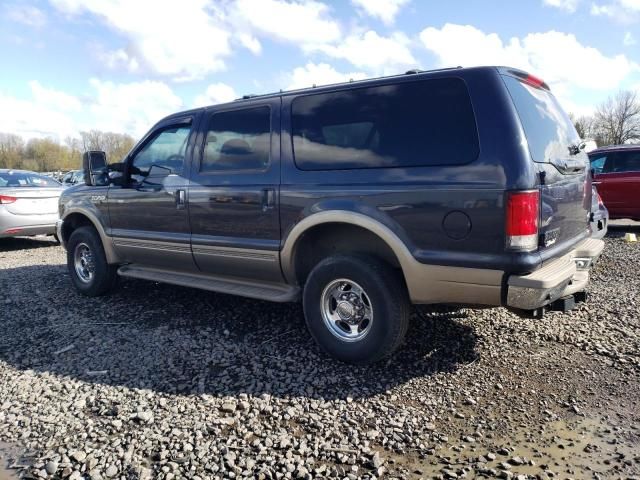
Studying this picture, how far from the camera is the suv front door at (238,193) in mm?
4012

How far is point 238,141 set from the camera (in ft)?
14.1

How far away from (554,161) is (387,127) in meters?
1.15

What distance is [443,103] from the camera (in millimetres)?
3242

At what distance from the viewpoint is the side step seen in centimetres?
400

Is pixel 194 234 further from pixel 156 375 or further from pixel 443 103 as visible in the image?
pixel 443 103

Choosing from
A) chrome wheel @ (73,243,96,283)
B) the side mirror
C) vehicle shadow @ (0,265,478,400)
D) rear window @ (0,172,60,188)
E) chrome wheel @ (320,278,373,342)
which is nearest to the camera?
vehicle shadow @ (0,265,478,400)

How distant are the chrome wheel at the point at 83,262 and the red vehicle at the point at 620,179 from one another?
28.6 feet

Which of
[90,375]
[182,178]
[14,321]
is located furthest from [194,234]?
[14,321]

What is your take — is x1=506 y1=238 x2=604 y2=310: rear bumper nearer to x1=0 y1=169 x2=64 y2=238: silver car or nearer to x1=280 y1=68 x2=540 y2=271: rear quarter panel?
x1=280 y1=68 x2=540 y2=271: rear quarter panel

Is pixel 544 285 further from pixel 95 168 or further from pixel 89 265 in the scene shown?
pixel 89 265

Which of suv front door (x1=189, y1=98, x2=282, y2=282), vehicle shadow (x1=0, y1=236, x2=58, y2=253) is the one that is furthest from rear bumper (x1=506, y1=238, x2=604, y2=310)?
vehicle shadow (x1=0, y1=236, x2=58, y2=253)

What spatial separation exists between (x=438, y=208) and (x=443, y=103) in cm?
71

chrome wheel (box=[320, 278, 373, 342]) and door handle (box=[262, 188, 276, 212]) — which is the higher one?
door handle (box=[262, 188, 276, 212])

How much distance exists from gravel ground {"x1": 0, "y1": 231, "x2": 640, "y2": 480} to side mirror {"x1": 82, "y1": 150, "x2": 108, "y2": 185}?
1453 mm
